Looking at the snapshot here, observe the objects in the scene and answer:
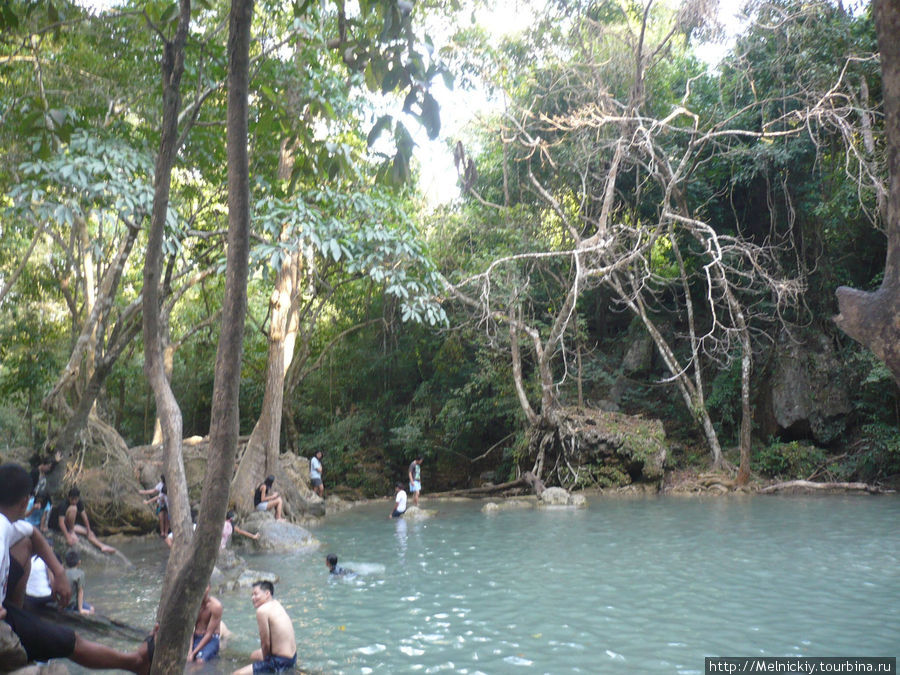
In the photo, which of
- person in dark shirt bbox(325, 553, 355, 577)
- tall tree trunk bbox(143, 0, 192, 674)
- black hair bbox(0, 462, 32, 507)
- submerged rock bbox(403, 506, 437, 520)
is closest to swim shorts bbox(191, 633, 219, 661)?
tall tree trunk bbox(143, 0, 192, 674)

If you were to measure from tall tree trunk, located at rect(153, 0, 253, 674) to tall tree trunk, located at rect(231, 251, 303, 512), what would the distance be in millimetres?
11930

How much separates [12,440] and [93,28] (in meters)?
24.2

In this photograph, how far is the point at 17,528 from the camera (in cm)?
429

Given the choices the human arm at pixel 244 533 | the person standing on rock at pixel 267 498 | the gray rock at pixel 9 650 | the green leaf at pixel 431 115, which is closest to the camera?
the green leaf at pixel 431 115

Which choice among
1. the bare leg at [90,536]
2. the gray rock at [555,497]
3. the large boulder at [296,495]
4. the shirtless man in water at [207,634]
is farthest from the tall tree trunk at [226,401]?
the gray rock at [555,497]

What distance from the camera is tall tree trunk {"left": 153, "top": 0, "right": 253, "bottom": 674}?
3.33 metres

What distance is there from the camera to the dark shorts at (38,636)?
388cm

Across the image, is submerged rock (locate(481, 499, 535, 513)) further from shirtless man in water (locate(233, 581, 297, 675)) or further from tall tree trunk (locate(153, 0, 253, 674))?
tall tree trunk (locate(153, 0, 253, 674))

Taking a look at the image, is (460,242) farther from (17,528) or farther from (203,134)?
(17,528)

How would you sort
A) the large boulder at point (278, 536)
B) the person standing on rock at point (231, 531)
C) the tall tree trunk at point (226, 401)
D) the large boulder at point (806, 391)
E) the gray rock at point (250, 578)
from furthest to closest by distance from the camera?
the large boulder at point (806, 391), the large boulder at point (278, 536), the person standing on rock at point (231, 531), the gray rock at point (250, 578), the tall tree trunk at point (226, 401)

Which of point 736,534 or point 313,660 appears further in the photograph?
point 736,534

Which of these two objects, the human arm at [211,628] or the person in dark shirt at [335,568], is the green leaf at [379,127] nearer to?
the human arm at [211,628]

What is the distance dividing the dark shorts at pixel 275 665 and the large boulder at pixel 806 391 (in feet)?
54.4

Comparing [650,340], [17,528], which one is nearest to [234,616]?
[17,528]
